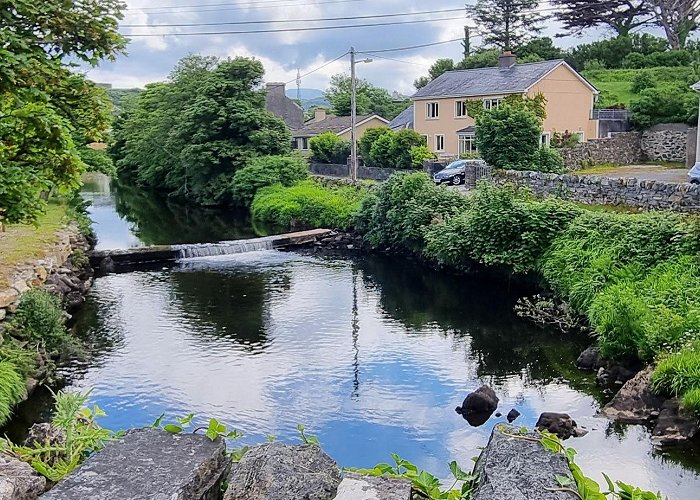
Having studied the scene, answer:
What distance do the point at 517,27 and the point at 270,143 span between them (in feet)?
120

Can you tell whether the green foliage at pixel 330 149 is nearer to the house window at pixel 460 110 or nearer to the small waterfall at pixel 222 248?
the house window at pixel 460 110

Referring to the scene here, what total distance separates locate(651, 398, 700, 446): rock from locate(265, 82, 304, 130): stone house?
61.3m

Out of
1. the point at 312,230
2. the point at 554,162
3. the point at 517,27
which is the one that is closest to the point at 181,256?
the point at 312,230

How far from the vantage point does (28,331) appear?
1448 centimetres

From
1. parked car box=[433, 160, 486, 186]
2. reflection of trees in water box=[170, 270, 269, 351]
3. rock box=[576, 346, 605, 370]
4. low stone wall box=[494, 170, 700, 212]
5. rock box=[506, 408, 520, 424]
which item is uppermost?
parked car box=[433, 160, 486, 186]

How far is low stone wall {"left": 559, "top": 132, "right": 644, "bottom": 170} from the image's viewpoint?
38.2 m

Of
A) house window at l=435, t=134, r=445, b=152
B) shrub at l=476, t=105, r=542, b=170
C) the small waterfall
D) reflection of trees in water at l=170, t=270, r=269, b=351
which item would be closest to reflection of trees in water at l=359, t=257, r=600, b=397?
reflection of trees in water at l=170, t=270, r=269, b=351

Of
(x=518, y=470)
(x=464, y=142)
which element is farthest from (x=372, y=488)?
(x=464, y=142)

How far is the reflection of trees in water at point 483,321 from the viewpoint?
14906 mm

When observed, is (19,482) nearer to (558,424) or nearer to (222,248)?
(558,424)

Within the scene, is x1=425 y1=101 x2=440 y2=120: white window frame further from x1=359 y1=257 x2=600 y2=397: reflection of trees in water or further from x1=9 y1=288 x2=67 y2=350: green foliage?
x1=9 y1=288 x2=67 y2=350: green foliage

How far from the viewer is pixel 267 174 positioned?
40750 mm

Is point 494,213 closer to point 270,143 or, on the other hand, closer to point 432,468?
point 432,468

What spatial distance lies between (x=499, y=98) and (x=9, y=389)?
Result: 36.8 m
